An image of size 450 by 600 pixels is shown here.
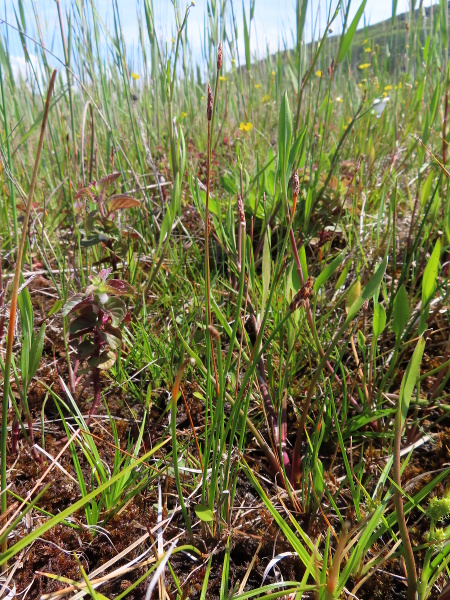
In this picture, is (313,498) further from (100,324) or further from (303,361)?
(100,324)

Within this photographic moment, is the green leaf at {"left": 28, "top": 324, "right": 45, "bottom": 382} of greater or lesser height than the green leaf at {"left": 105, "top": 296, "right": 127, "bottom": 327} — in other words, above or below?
below

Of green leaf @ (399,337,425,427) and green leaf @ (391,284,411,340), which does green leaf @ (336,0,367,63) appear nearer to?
green leaf @ (391,284,411,340)

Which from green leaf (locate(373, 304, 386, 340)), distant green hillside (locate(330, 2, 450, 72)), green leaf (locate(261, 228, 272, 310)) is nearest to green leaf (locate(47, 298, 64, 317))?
green leaf (locate(261, 228, 272, 310))

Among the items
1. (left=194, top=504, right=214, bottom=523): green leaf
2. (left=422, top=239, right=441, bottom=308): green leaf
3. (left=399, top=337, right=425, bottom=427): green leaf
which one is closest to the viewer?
(left=399, top=337, right=425, bottom=427): green leaf

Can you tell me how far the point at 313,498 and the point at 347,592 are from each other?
0.54 ft

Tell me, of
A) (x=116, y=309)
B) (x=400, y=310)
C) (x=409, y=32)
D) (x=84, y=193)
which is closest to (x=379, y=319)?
(x=400, y=310)

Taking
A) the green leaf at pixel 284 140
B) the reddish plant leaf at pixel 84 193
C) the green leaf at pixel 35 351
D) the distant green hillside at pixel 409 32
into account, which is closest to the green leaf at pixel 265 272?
the green leaf at pixel 284 140

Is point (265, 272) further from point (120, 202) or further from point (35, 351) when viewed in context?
point (120, 202)

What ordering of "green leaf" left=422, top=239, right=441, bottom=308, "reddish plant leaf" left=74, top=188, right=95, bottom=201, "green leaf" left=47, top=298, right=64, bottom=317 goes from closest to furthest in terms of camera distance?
"green leaf" left=422, top=239, right=441, bottom=308
"green leaf" left=47, top=298, right=64, bottom=317
"reddish plant leaf" left=74, top=188, right=95, bottom=201

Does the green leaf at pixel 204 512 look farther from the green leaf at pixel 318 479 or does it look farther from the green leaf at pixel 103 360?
the green leaf at pixel 103 360

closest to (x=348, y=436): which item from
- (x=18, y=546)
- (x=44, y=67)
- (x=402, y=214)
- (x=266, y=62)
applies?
(x=18, y=546)

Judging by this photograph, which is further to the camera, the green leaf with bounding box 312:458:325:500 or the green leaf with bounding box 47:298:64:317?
the green leaf with bounding box 47:298:64:317

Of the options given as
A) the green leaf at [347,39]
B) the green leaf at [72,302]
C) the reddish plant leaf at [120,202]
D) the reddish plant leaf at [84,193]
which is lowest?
the green leaf at [72,302]

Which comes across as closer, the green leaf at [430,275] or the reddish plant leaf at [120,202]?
the green leaf at [430,275]
